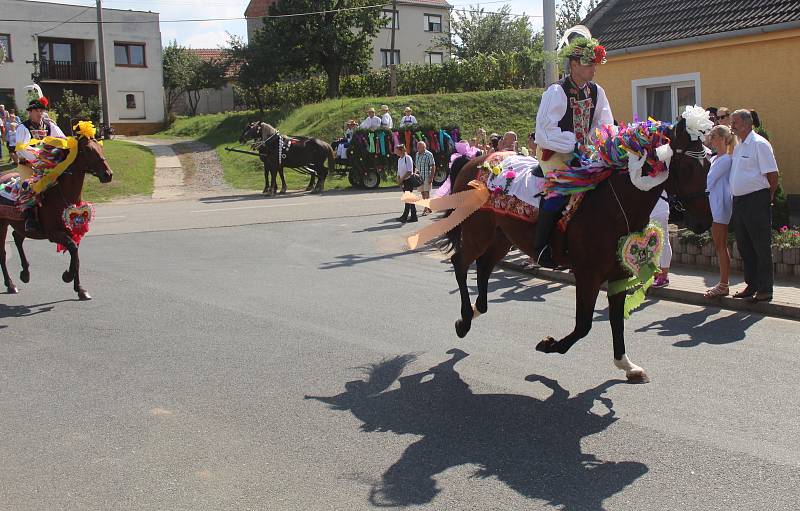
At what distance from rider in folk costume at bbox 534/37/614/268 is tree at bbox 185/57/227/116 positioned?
47.3 meters

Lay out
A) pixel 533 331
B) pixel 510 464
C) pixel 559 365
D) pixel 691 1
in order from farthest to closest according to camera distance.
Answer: pixel 691 1 → pixel 533 331 → pixel 559 365 → pixel 510 464

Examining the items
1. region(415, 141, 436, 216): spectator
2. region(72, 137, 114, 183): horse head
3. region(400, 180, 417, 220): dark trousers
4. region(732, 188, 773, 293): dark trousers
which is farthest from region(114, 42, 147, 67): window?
region(732, 188, 773, 293): dark trousers

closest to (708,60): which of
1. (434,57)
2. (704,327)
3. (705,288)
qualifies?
(705,288)

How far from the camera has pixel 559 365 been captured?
23.7ft

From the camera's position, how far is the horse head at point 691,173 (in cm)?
602

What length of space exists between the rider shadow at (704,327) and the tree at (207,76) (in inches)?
1827

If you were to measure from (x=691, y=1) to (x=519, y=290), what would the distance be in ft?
30.6

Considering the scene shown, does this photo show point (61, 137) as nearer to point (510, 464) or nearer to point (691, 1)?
point (510, 464)

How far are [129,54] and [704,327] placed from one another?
48274 mm

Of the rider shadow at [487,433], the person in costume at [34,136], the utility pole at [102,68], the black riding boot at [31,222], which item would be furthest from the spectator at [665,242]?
the utility pole at [102,68]

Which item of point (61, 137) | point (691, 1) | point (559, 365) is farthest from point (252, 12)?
point (559, 365)

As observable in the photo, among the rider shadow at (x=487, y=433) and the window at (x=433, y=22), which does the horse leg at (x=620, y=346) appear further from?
the window at (x=433, y=22)

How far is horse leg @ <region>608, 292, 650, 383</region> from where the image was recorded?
6.56 meters

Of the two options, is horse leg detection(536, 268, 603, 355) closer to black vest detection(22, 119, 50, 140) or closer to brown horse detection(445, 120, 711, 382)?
brown horse detection(445, 120, 711, 382)
